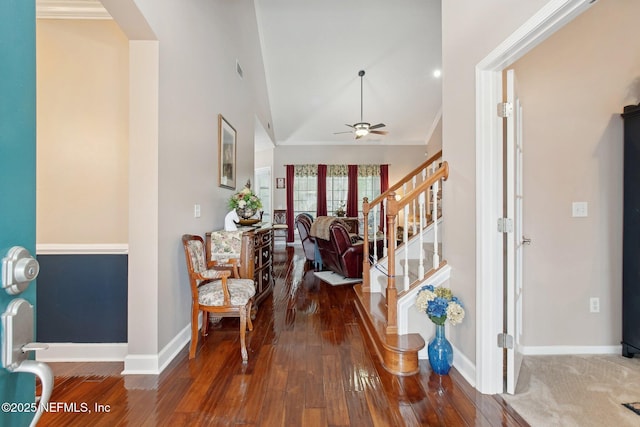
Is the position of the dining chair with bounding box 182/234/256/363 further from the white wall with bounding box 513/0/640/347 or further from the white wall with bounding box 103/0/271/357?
the white wall with bounding box 513/0/640/347

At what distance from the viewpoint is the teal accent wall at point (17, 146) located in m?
0.56

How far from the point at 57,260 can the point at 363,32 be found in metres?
5.72

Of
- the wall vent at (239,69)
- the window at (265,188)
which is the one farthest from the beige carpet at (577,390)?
the window at (265,188)

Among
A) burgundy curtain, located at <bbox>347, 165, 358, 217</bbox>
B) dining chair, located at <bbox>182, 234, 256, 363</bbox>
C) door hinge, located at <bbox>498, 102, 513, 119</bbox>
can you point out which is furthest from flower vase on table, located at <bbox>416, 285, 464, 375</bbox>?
burgundy curtain, located at <bbox>347, 165, 358, 217</bbox>

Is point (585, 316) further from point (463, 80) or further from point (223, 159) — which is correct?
point (223, 159)

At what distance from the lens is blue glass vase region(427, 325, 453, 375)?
200cm

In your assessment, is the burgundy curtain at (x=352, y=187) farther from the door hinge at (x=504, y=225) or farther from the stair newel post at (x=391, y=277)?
the door hinge at (x=504, y=225)

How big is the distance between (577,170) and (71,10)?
167 inches

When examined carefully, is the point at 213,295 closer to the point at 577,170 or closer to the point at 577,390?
the point at 577,390

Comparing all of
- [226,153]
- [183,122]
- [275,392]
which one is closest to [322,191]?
[226,153]

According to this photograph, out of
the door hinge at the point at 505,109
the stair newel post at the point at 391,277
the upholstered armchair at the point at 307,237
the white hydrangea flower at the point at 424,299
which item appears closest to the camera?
the door hinge at the point at 505,109

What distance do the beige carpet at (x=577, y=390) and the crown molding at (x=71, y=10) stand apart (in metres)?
4.09

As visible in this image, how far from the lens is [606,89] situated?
2229 millimetres

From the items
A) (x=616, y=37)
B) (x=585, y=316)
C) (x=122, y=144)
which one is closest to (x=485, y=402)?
(x=585, y=316)
